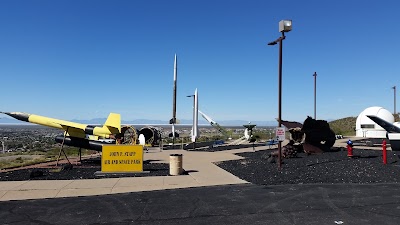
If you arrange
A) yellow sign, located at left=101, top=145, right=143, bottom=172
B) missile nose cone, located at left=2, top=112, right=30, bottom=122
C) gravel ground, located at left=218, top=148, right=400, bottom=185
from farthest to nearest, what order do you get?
missile nose cone, located at left=2, top=112, right=30, bottom=122 < yellow sign, located at left=101, top=145, right=143, bottom=172 < gravel ground, located at left=218, top=148, right=400, bottom=185

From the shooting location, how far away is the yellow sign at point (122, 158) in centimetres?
1441

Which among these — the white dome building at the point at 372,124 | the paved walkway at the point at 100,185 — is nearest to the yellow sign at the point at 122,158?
the paved walkway at the point at 100,185

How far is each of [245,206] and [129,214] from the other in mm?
2942

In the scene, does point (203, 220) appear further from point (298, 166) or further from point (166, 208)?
point (298, 166)

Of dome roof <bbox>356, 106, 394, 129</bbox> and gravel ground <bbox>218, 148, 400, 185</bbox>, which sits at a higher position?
dome roof <bbox>356, 106, 394, 129</bbox>

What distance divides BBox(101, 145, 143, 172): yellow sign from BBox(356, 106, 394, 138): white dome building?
1581 inches

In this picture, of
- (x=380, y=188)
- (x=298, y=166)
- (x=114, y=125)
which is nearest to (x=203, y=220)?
(x=380, y=188)

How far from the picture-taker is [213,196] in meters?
9.97

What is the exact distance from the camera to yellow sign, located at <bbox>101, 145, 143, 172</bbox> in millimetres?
14406

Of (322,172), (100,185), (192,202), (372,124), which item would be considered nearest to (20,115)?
(100,185)

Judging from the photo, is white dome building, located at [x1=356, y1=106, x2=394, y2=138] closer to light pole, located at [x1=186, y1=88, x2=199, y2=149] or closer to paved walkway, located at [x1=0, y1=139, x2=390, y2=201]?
light pole, located at [x1=186, y1=88, x2=199, y2=149]

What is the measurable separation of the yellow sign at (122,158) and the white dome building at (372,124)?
40.1 meters

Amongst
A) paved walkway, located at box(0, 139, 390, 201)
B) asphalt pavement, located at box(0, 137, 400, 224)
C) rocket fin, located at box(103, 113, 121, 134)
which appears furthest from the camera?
rocket fin, located at box(103, 113, 121, 134)

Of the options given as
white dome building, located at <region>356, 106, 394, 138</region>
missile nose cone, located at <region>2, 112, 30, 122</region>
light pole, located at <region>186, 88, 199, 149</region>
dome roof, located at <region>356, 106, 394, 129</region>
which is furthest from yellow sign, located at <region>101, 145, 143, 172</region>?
dome roof, located at <region>356, 106, 394, 129</region>
